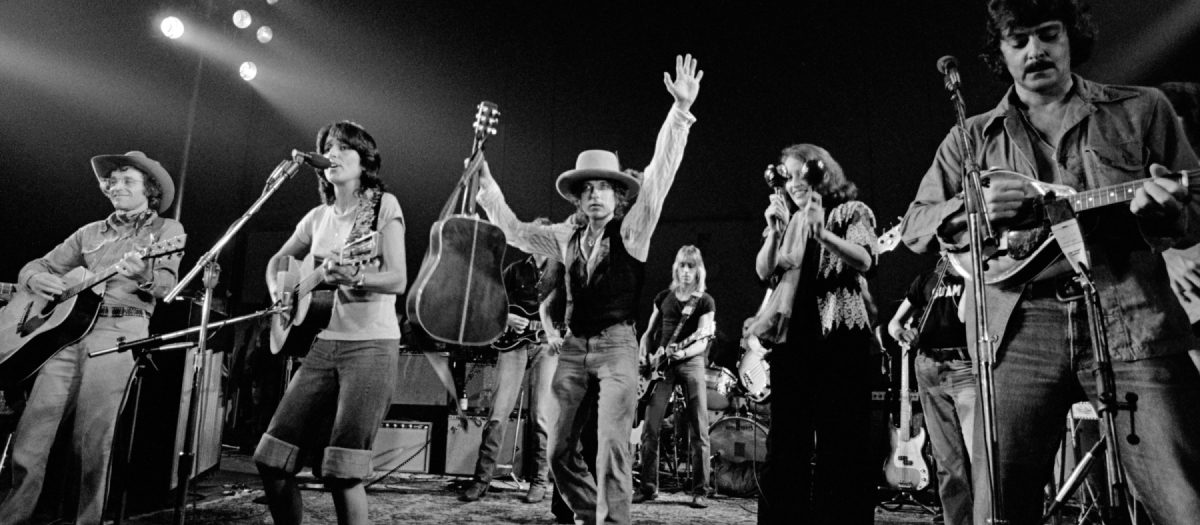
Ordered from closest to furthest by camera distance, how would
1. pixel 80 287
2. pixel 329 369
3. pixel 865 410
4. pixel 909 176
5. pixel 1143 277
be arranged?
1. pixel 1143 277
2. pixel 329 369
3. pixel 865 410
4. pixel 80 287
5. pixel 909 176

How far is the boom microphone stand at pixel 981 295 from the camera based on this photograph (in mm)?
1681

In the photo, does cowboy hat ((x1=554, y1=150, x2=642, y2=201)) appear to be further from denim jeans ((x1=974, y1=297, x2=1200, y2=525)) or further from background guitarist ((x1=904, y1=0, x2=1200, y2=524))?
denim jeans ((x1=974, y1=297, x2=1200, y2=525))

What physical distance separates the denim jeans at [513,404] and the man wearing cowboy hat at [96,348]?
3.07 m

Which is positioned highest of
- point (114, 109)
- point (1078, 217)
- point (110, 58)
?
point (110, 58)

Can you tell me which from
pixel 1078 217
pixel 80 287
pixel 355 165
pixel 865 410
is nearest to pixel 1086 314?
pixel 1078 217

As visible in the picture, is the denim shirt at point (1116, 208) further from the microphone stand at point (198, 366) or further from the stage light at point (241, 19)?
the stage light at point (241, 19)

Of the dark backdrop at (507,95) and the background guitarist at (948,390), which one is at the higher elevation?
the dark backdrop at (507,95)

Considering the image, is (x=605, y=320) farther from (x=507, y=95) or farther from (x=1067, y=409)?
(x=507, y=95)

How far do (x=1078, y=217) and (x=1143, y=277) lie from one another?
0.80 feet

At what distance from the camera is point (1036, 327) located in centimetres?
198

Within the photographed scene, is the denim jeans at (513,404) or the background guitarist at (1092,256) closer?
the background guitarist at (1092,256)

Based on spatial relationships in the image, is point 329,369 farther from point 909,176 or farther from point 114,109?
point 909,176

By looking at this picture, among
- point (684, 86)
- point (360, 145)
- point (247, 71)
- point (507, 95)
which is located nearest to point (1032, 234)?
point (684, 86)

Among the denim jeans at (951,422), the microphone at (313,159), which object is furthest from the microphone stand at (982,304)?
the microphone at (313,159)
